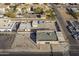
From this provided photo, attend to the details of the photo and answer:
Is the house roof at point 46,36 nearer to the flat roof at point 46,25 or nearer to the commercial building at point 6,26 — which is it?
the flat roof at point 46,25

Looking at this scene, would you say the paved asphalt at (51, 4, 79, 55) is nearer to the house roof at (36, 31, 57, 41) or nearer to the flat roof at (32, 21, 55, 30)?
the flat roof at (32, 21, 55, 30)

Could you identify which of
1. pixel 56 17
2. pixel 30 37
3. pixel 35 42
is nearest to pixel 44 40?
pixel 35 42

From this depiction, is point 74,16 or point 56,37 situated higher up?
point 56,37

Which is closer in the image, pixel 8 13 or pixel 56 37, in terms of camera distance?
pixel 56 37

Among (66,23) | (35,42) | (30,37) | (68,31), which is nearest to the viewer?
(35,42)

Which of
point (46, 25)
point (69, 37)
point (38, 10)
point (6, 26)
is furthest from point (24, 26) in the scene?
point (38, 10)

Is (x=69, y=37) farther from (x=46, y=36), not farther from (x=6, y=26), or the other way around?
(x=6, y=26)

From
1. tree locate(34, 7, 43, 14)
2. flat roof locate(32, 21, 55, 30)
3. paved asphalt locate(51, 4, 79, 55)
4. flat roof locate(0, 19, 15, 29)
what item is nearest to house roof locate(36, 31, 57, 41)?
paved asphalt locate(51, 4, 79, 55)

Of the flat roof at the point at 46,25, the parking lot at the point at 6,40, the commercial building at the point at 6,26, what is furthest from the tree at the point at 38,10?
the parking lot at the point at 6,40

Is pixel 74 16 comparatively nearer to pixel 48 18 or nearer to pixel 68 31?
pixel 48 18
